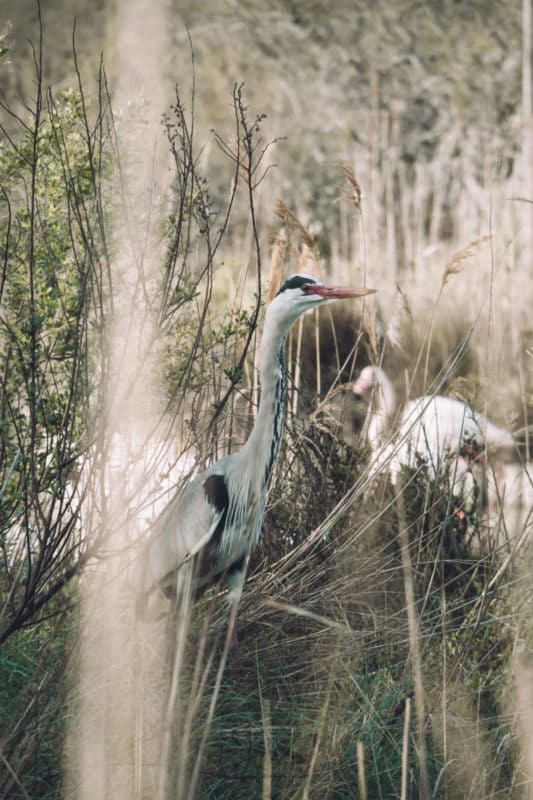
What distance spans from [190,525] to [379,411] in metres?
1.45

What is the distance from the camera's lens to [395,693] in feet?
7.62

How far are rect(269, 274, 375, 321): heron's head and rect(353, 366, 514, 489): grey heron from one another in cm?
38

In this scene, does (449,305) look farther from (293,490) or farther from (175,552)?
(175,552)

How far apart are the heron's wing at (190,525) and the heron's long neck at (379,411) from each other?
0.51m

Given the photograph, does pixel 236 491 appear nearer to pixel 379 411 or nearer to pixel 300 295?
pixel 300 295

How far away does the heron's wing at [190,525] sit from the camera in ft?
8.61

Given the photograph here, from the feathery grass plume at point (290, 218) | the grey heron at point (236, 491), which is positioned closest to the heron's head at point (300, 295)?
the grey heron at point (236, 491)

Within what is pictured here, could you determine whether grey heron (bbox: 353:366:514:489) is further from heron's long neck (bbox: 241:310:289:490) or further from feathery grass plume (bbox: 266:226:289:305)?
feathery grass plume (bbox: 266:226:289:305)

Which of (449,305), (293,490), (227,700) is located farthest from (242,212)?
(227,700)

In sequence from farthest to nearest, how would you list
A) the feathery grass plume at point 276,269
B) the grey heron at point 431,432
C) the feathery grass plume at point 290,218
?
the grey heron at point 431,432, the feathery grass plume at point 276,269, the feathery grass plume at point 290,218

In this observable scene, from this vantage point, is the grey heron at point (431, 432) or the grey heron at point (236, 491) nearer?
the grey heron at point (236, 491)

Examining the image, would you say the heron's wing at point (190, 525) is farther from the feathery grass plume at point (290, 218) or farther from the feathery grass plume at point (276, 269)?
the feathery grass plume at point (290, 218)

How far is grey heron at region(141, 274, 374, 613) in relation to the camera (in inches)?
101

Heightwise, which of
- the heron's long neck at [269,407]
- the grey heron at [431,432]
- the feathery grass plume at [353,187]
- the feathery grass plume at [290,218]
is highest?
the feathery grass plume at [353,187]
